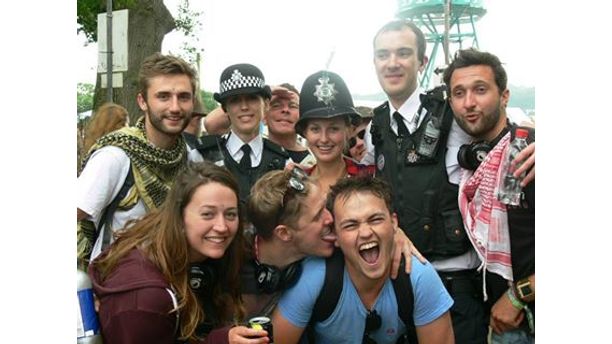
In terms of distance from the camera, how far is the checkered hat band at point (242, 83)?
3.40 m

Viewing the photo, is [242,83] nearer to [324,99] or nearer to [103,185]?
[324,99]

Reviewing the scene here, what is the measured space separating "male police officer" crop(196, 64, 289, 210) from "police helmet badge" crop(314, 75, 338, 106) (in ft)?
1.20

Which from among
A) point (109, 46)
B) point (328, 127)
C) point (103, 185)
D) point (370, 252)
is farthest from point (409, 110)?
point (109, 46)

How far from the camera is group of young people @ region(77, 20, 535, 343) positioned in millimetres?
2525

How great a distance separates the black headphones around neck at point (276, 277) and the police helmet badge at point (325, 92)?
0.89m

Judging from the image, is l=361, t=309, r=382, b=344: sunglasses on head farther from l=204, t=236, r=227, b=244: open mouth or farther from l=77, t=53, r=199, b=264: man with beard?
l=77, t=53, r=199, b=264: man with beard

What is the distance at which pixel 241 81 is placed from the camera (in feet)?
11.2

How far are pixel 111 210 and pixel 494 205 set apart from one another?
1.68m
